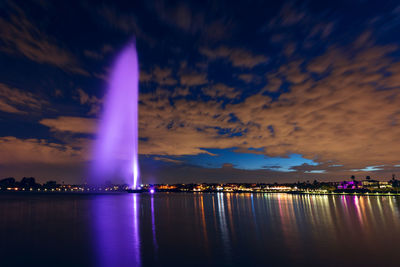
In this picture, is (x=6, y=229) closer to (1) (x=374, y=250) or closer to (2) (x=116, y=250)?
(2) (x=116, y=250)

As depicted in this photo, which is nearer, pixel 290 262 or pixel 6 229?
pixel 290 262

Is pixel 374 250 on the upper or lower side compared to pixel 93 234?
lower

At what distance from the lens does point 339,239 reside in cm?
2653

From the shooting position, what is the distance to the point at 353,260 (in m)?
19.3

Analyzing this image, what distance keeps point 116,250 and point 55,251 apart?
578 centimetres

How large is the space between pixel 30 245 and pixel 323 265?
2878 centimetres

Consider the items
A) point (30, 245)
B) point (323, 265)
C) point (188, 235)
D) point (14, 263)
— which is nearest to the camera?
point (323, 265)

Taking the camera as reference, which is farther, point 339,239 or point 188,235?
point 188,235

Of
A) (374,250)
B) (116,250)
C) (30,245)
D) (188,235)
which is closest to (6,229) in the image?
(30,245)

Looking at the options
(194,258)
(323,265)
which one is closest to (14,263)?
(194,258)

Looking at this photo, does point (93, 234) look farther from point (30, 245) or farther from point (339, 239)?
point (339, 239)

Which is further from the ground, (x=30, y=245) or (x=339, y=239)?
(x=30, y=245)

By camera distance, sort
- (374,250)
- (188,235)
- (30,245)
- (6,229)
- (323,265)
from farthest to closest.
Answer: (6,229) < (188,235) < (30,245) < (374,250) < (323,265)

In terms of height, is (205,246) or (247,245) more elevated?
(205,246)
